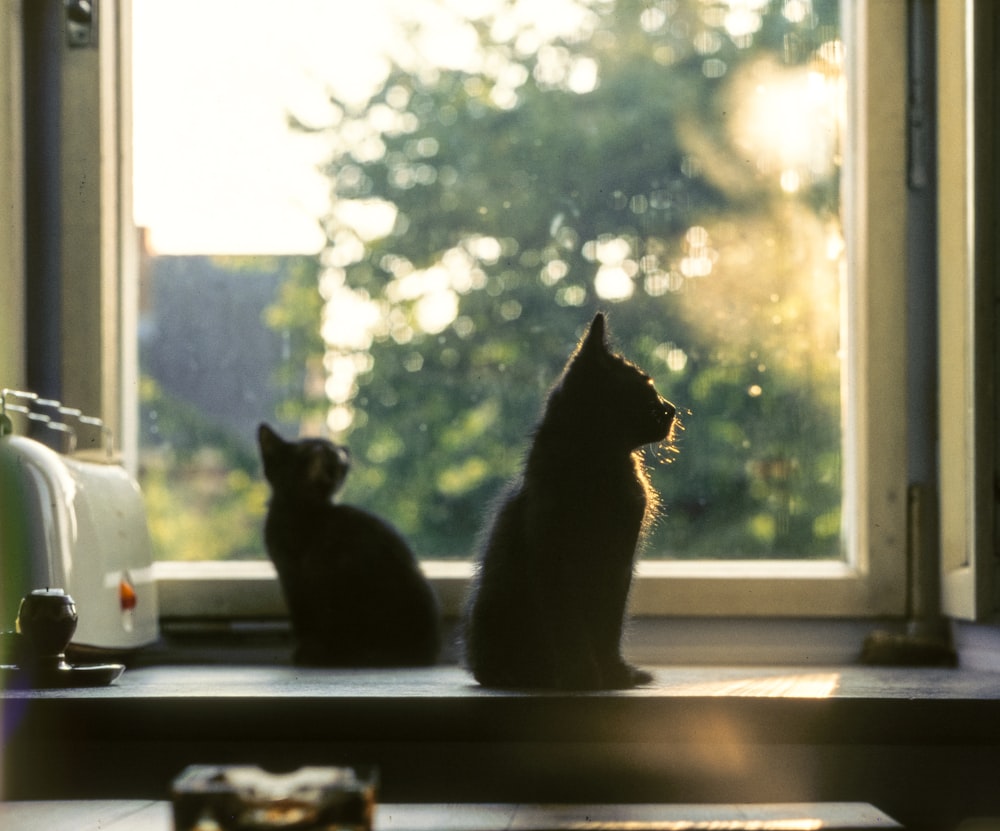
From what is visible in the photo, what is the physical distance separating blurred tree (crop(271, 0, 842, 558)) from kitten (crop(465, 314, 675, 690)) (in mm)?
373

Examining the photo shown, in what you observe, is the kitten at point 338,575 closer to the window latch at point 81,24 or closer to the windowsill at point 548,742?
the windowsill at point 548,742

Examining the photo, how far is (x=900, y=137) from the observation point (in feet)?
4.45

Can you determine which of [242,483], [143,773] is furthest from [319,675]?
[242,483]

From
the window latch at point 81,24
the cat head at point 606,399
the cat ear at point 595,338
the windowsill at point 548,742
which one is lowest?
the windowsill at point 548,742

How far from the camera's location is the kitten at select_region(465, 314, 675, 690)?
1.00 meters

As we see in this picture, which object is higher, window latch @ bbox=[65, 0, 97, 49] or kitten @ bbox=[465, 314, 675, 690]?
window latch @ bbox=[65, 0, 97, 49]

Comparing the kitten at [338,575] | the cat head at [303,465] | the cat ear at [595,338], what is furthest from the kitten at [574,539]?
the cat head at [303,465]

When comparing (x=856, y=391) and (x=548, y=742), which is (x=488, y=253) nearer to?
(x=856, y=391)

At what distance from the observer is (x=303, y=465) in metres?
1.33

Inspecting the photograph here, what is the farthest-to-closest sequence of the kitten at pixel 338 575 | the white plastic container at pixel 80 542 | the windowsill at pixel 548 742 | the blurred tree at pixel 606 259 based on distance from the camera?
the blurred tree at pixel 606 259
the kitten at pixel 338 575
the white plastic container at pixel 80 542
the windowsill at pixel 548 742

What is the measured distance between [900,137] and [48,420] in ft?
3.50

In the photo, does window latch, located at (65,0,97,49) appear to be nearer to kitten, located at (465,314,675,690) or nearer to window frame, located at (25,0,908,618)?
window frame, located at (25,0,908,618)

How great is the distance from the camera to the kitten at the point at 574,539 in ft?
3.28

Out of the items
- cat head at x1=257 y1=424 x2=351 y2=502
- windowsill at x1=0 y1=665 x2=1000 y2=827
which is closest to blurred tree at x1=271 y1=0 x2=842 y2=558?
cat head at x1=257 y1=424 x2=351 y2=502
